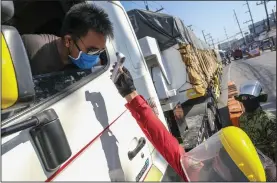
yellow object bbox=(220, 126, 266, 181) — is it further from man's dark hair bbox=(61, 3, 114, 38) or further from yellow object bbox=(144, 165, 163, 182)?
man's dark hair bbox=(61, 3, 114, 38)

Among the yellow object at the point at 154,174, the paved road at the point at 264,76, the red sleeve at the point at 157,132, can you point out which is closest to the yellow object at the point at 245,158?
the red sleeve at the point at 157,132

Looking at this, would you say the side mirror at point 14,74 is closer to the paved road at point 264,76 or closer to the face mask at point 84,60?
the face mask at point 84,60

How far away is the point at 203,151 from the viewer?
171 cm

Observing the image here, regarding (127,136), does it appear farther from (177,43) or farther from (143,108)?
(177,43)

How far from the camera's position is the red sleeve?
1.68 metres

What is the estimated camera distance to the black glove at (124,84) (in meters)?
1.76

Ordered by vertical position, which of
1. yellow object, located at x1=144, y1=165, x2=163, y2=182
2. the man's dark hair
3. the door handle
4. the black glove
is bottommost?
yellow object, located at x1=144, y1=165, x2=163, y2=182

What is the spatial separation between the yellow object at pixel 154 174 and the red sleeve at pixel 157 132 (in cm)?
16

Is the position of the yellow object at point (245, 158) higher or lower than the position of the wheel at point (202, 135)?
higher

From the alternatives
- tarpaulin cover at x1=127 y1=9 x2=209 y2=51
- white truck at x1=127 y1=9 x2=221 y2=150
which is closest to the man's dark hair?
white truck at x1=127 y1=9 x2=221 y2=150

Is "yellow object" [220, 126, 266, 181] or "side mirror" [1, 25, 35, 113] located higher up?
"side mirror" [1, 25, 35, 113]

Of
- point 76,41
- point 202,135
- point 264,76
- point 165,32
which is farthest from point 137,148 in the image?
point 264,76

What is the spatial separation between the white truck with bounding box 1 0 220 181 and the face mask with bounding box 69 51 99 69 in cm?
5

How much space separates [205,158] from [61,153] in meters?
0.90
